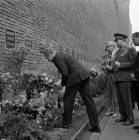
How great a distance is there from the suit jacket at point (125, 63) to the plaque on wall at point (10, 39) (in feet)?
7.73

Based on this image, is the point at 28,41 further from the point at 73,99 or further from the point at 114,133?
A: the point at 114,133

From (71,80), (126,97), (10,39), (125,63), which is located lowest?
(126,97)

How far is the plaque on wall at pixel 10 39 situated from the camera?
6695mm

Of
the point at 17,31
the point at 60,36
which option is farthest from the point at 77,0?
the point at 17,31

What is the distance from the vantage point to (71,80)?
18.3 ft

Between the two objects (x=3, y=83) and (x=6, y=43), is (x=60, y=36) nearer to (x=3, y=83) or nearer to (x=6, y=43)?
(x=6, y=43)

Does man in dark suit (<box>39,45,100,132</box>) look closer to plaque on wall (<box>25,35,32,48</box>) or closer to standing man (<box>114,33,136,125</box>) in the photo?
standing man (<box>114,33,136,125</box>)

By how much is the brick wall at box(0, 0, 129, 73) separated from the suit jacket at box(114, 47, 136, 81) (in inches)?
90.0

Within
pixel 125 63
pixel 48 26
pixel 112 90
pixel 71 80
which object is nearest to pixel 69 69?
pixel 71 80

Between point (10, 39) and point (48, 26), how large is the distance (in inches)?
118

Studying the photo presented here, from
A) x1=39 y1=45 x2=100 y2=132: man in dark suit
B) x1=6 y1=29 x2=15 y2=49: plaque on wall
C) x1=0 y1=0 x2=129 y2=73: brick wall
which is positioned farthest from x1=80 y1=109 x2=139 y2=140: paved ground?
x1=6 y1=29 x2=15 y2=49: plaque on wall

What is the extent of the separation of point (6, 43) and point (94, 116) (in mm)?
2457

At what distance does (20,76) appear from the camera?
657 cm

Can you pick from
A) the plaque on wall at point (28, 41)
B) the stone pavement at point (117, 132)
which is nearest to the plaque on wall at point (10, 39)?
the plaque on wall at point (28, 41)
